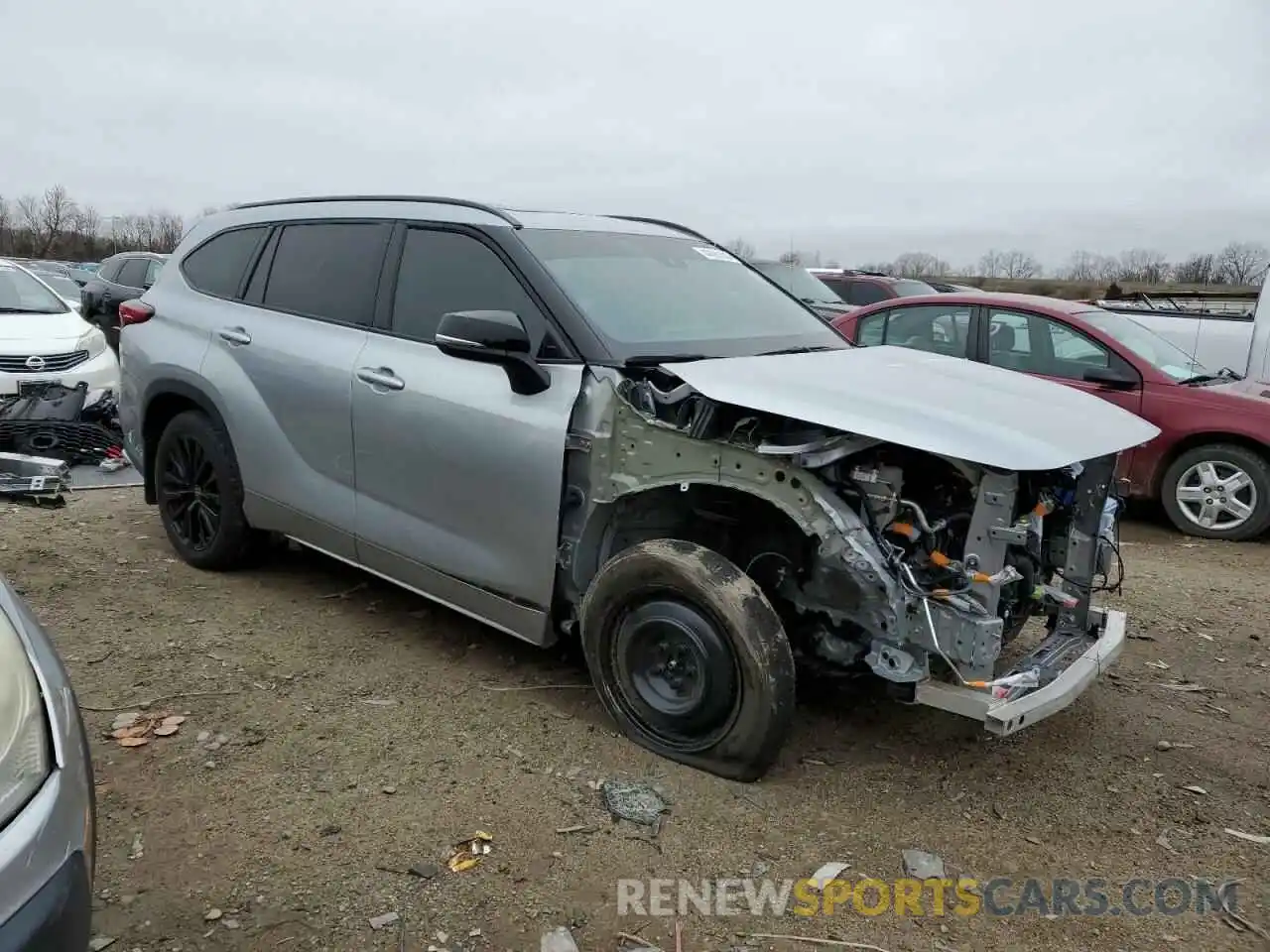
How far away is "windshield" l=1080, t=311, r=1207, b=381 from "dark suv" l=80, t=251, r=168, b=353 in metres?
11.0

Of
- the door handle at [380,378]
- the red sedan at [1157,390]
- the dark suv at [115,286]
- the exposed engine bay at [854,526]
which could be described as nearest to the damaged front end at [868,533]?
the exposed engine bay at [854,526]

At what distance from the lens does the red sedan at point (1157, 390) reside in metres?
6.53

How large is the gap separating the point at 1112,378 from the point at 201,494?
5.82 meters

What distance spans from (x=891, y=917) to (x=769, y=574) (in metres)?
1.16

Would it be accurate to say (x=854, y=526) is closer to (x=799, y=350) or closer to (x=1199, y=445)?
(x=799, y=350)

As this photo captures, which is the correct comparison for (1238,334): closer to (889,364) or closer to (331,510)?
(889,364)

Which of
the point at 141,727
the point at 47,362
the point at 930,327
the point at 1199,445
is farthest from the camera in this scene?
the point at 47,362

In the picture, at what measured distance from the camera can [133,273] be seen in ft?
48.3

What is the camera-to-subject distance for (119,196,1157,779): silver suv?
2.95 meters

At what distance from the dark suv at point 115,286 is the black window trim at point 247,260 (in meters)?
8.14

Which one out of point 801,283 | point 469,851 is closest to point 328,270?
point 469,851

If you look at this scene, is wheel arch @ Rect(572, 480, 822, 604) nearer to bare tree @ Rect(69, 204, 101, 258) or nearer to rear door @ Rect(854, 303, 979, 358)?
rear door @ Rect(854, 303, 979, 358)

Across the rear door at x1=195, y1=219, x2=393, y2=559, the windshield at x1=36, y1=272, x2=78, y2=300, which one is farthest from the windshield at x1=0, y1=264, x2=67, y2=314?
the windshield at x1=36, y1=272, x2=78, y2=300

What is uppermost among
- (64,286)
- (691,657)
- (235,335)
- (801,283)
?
(801,283)
